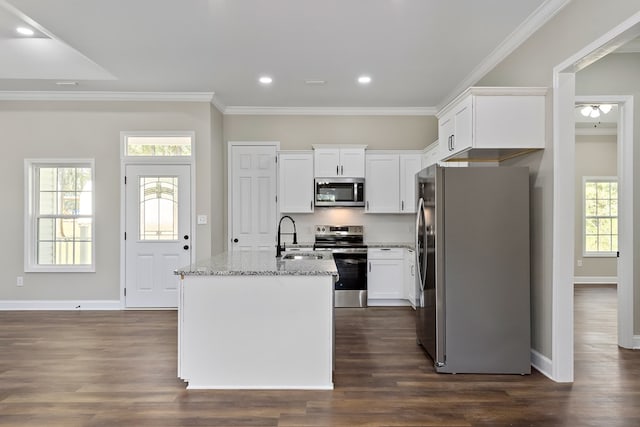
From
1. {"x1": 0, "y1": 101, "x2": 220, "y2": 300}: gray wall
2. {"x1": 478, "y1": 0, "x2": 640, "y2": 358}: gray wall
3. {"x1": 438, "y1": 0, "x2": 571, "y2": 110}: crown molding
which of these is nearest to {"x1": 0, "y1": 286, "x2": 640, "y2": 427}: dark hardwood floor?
{"x1": 478, "y1": 0, "x2": 640, "y2": 358}: gray wall

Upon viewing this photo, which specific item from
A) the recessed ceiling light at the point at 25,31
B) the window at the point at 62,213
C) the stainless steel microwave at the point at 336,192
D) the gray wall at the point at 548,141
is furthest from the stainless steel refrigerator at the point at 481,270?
the window at the point at 62,213

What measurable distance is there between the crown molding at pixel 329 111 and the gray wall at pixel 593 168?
3755 millimetres

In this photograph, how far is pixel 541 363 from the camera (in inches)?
130

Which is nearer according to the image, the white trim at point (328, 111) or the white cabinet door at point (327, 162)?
the white cabinet door at point (327, 162)

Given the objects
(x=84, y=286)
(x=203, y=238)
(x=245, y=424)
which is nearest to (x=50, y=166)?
(x=84, y=286)

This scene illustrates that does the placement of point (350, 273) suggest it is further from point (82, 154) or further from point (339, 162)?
point (82, 154)

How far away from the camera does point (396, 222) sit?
20.4ft

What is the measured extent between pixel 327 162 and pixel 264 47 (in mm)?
2228

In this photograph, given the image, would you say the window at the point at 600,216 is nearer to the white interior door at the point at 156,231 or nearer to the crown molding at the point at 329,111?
the crown molding at the point at 329,111

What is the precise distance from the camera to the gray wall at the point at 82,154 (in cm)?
544

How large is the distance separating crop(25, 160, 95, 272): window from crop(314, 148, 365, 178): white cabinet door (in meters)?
3.19

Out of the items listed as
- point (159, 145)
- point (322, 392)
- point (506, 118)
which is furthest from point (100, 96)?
point (506, 118)

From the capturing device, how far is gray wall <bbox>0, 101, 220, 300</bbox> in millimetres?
5441

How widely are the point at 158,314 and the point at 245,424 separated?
3237mm
